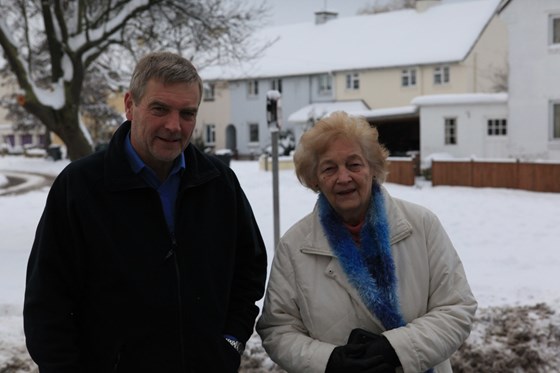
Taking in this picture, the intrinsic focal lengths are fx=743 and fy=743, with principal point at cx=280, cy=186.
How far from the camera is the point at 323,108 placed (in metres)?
43.8

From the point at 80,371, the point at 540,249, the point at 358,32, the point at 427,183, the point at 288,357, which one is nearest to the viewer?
the point at 80,371

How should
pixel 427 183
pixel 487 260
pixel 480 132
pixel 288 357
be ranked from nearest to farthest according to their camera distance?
pixel 288 357 < pixel 487 260 < pixel 427 183 < pixel 480 132

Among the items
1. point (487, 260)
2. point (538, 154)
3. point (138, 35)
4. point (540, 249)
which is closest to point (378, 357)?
point (487, 260)

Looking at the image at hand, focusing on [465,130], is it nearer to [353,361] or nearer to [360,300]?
[360,300]

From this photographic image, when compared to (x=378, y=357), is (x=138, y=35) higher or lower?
higher

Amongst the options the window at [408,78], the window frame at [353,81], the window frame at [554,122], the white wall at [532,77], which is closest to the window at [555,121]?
the window frame at [554,122]

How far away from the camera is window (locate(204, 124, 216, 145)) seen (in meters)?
51.9

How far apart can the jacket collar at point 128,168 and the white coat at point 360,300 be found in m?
0.50

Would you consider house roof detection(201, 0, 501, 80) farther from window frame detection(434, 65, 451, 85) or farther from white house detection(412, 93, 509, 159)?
white house detection(412, 93, 509, 159)

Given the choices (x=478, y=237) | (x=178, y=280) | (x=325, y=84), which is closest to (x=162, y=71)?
(x=178, y=280)

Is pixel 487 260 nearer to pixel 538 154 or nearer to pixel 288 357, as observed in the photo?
pixel 288 357

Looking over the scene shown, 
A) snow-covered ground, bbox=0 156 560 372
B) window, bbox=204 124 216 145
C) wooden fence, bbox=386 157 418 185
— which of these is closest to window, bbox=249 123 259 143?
window, bbox=204 124 216 145

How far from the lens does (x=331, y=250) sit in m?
3.12

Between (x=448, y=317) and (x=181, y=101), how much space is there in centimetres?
139
